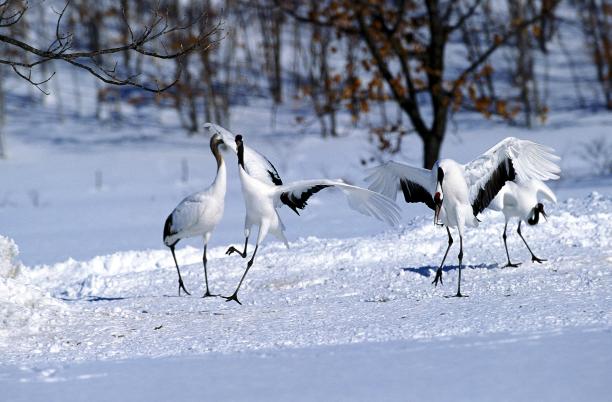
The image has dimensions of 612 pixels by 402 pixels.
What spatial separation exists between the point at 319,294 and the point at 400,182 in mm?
1675

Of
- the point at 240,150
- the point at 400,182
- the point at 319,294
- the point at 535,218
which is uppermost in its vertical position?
the point at 240,150

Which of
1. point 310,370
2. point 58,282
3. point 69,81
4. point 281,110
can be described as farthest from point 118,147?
point 310,370

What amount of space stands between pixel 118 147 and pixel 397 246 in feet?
81.0

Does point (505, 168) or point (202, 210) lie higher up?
point (505, 168)

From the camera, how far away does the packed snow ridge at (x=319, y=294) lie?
26.4ft

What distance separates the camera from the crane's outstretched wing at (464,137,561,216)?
34.7 ft

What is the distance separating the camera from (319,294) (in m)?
10.5


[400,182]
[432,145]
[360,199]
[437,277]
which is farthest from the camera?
[432,145]

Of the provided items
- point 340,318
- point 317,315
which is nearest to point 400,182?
point 317,315

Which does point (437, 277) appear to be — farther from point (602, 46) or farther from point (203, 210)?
point (602, 46)

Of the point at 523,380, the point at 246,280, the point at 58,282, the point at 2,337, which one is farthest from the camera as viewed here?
the point at 58,282

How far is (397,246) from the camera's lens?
1284 cm

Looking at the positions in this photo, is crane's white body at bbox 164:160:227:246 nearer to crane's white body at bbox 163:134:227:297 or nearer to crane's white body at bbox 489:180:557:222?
crane's white body at bbox 163:134:227:297

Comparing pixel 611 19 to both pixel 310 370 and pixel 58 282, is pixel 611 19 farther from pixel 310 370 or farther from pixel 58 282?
pixel 310 370
